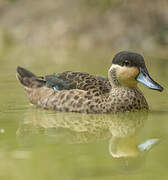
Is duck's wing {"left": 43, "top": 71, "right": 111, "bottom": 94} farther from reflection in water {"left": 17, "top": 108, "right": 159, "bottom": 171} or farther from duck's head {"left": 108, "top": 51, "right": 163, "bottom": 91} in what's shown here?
reflection in water {"left": 17, "top": 108, "right": 159, "bottom": 171}

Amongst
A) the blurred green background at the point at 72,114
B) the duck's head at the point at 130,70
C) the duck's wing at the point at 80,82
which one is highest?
the duck's head at the point at 130,70

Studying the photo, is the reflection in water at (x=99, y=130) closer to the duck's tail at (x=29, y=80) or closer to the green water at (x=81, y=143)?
the green water at (x=81, y=143)

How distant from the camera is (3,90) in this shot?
34.9ft

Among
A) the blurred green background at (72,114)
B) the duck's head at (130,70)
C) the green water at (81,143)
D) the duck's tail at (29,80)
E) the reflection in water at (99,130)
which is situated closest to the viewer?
the green water at (81,143)

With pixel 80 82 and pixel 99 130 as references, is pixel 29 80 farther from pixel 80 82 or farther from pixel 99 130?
pixel 99 130

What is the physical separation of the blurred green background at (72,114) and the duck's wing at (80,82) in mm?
470

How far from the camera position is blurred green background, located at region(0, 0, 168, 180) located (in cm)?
570

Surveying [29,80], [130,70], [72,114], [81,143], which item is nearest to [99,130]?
[81,143]

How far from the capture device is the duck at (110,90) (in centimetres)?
816

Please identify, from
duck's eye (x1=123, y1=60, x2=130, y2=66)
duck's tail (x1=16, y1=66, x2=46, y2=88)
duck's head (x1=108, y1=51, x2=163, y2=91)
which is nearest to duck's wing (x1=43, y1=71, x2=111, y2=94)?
duck's head (x1=108, y1=51, x2=163, y2=91)

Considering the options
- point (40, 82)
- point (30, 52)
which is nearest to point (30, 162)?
point (40, 82)

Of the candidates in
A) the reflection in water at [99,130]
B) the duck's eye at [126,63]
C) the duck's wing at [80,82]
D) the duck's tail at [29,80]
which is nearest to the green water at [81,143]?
the reflection in water at [99,130]

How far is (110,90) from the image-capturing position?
8.49 metres

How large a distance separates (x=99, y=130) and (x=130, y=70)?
1232 mm
